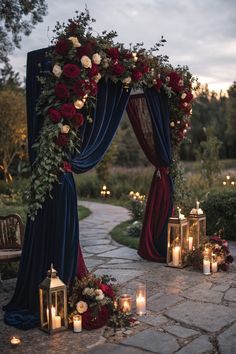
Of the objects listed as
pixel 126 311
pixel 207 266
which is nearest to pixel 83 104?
pixel 126 311

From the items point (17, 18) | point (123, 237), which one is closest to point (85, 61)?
point (123, 237)

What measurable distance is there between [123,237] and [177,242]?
7.48 feet

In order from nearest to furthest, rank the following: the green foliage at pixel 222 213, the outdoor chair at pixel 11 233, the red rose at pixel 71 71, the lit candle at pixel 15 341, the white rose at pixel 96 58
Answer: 1. the lit candle at pixel 15 341
2. the red rose at pixel 71 71
3. the white rose at pixel 96 58
4. the outdoor chair at pixel 11 233
5. the green foliage at pixel 222 213

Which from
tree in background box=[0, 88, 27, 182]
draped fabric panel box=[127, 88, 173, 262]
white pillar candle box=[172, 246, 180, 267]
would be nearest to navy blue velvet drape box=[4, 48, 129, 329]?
draped fabric panel box=[127, 88, 173, 262]

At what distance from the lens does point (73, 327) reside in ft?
13.9

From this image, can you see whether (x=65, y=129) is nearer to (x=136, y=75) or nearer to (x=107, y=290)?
(x=136, y=75)

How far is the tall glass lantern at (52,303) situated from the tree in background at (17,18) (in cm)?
712

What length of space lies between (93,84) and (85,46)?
0.40 metres

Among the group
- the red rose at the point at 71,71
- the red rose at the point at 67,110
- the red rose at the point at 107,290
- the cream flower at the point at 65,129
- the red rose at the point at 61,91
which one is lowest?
the red rose at the point at 107,290

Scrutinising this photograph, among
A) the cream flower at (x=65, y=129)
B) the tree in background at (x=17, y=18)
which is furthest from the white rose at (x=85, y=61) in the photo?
the tree in background at (x=17, y=18)

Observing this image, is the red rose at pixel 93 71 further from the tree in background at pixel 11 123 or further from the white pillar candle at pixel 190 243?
the tree in background at pixel 11 123

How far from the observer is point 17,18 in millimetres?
9922

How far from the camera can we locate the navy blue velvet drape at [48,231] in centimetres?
464

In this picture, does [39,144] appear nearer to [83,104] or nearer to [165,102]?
[83,104]
